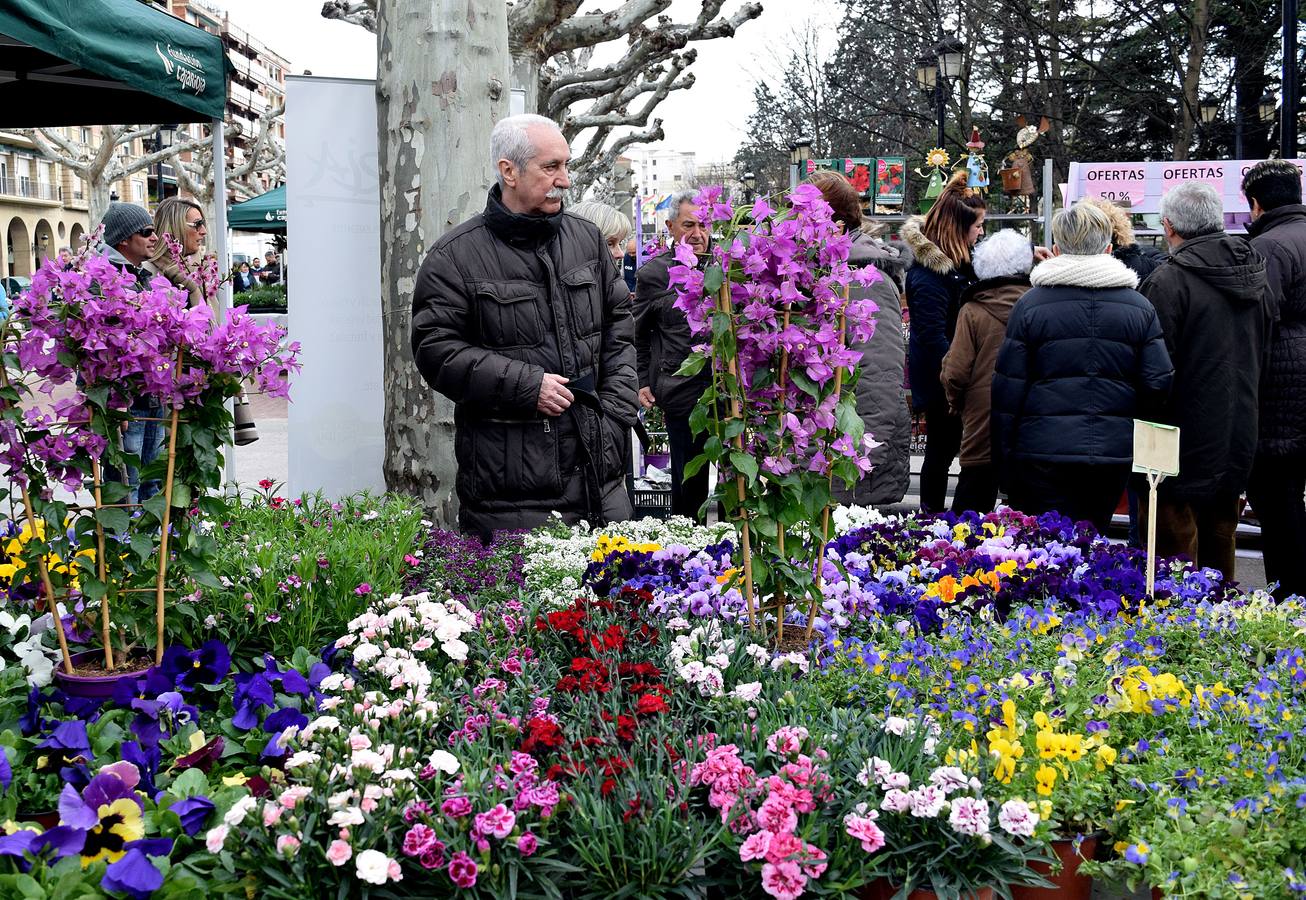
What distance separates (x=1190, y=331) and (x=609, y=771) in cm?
396

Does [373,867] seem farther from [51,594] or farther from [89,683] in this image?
[51,594]

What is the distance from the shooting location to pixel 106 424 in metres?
2.67

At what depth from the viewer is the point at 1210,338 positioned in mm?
5133

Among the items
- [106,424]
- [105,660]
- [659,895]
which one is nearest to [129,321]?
[106,424]

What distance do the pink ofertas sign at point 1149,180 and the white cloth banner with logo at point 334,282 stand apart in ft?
21.4

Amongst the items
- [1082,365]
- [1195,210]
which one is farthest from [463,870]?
[1195,210]

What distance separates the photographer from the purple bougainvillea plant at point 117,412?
2.56m

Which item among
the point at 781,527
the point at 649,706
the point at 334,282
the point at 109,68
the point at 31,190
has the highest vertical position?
the point at 31,190

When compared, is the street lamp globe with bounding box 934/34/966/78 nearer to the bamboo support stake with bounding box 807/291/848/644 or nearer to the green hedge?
the green hedge

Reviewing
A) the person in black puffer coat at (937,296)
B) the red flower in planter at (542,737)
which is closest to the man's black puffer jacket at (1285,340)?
the person in black puffer coat at (937,296)

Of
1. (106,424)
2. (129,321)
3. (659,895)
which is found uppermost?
(129,321)

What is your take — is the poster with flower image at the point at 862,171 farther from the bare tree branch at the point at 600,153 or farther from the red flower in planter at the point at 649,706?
the red flower in planter at the point at 649,706

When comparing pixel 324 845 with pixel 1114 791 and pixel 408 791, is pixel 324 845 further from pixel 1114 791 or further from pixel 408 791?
pixel 1114 791

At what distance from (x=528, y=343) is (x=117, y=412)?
5.14ft
